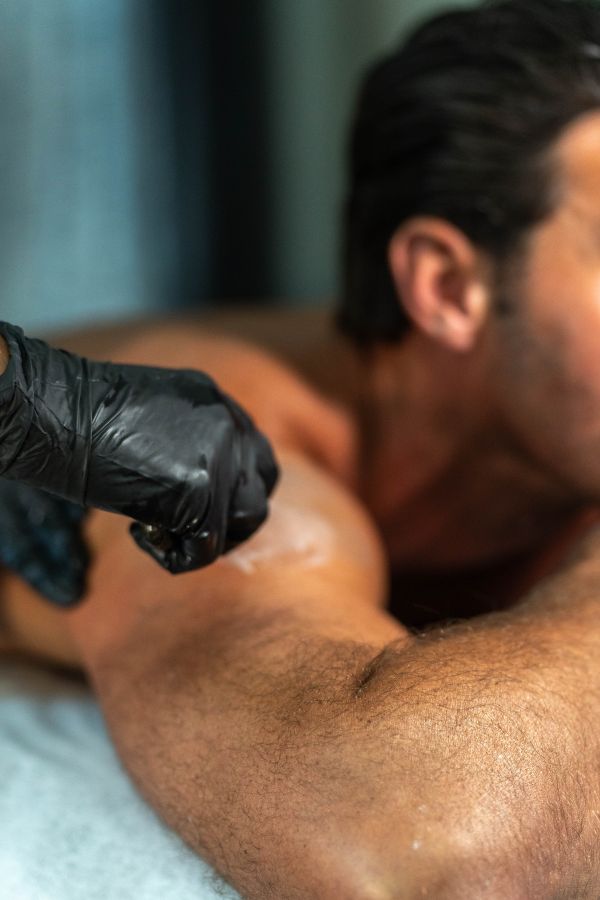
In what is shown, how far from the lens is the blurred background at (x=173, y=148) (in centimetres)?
176

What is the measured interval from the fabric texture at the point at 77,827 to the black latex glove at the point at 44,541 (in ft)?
0.36

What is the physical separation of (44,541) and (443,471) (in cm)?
44

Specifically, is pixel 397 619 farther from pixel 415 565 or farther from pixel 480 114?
pixel 480 114

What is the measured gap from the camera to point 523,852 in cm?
60

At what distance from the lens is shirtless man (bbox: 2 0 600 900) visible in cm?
62

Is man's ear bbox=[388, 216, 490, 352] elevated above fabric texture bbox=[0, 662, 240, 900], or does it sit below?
above

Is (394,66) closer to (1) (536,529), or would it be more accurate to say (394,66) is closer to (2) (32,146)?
(1) (536,529)

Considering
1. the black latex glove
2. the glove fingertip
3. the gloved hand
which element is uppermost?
the gloved hand

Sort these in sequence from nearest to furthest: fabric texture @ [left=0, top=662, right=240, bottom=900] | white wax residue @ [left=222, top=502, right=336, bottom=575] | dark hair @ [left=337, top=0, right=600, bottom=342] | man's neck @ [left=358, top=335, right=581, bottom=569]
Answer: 1. fabric texture @ [left=0, top=662, right=240, bottom=900]
2. white wax residue @ [left=222, top=502, right=336, bottom=575]
3. dark hair @ [left=337, top=0, right=600, bottom=342]
4. man's neck @ [left=358, top=335, right=581, bottom=569]

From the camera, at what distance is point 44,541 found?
3.06 ft

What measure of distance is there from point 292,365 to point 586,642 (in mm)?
493

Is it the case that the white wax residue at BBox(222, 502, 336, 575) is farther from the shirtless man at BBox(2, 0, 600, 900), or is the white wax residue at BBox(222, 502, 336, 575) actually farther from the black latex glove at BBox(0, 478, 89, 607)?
the black latex glove at BBox(0, 478, 89, 607)

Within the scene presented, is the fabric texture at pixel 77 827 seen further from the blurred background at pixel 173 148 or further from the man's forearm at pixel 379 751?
the blurred background at pixel 173 148

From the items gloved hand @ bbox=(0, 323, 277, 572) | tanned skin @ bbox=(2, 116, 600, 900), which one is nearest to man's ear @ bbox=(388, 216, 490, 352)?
tanned skin @ bbox=(2, 116, 600, 900)
